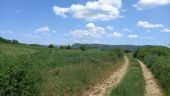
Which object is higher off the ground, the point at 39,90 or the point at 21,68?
the point at 21,68

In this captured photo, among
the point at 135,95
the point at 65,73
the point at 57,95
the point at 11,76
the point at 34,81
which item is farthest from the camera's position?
the point at 65,73

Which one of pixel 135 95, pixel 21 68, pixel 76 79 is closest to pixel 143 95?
pixel 135 95

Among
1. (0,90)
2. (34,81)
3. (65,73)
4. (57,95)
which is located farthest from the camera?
(65,73)

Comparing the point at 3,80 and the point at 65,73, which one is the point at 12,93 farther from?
the point at 65,73

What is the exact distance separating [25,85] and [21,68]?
0.67m

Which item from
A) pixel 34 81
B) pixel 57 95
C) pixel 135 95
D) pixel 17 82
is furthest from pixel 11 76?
pixel 135 95

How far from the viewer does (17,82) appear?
12766 mm

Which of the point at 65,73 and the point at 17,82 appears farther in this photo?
the point at 65,73

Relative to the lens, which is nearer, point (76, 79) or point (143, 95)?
point (143, 95)

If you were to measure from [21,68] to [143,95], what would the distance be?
8556mm

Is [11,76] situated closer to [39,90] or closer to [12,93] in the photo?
[12,93]

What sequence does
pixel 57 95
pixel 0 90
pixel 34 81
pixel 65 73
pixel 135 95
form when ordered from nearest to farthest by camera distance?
1. pixel 0 90
2. pixel 34 81
3. pixel 57 95
4. pixel 135 95
5. pixel 65 73

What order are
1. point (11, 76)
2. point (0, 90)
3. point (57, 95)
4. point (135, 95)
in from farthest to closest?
point (135, 95) < point (57, 95) < point (11, 76) < point (0, 90)

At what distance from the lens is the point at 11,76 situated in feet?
41.3
